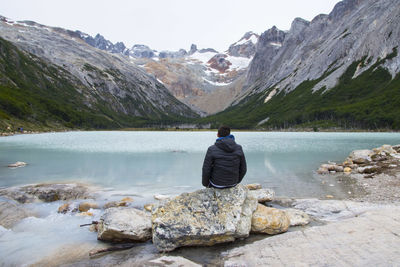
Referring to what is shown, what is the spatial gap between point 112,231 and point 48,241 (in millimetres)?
2926

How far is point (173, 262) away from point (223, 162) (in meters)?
3.82

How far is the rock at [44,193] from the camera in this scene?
1848 cm

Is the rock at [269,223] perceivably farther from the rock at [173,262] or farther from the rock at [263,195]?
the rock at [263,195]

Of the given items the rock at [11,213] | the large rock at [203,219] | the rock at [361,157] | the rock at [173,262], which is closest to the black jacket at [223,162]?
the large rock at [203,219]

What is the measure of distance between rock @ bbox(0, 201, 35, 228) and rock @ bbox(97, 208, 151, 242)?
574cm

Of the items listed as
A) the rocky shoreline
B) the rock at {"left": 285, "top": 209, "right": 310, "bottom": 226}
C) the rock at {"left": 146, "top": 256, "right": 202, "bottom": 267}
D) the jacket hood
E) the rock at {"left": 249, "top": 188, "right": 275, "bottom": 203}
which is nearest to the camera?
the rock at {"left": 146, "top": 256, "right": 202, "bottom": 267}

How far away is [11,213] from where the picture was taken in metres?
15.0

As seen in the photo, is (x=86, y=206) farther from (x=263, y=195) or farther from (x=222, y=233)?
(x=263, y=195)

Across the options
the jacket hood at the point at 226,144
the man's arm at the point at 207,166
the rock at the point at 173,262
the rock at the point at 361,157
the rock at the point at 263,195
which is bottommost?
the rock at the point at 173,262

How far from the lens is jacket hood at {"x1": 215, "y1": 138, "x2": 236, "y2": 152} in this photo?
10.0m

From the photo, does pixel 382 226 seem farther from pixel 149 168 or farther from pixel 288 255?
pixel 149 168

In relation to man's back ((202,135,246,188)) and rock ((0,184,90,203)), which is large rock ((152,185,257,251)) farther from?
rock ((0,184,90,203))

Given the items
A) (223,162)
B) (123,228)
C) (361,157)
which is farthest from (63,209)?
(361,157)

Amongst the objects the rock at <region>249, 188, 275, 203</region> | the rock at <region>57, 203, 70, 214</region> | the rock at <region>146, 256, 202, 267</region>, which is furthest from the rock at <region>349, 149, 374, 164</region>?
the rock at <region>57, 203, 70, 214</region>
